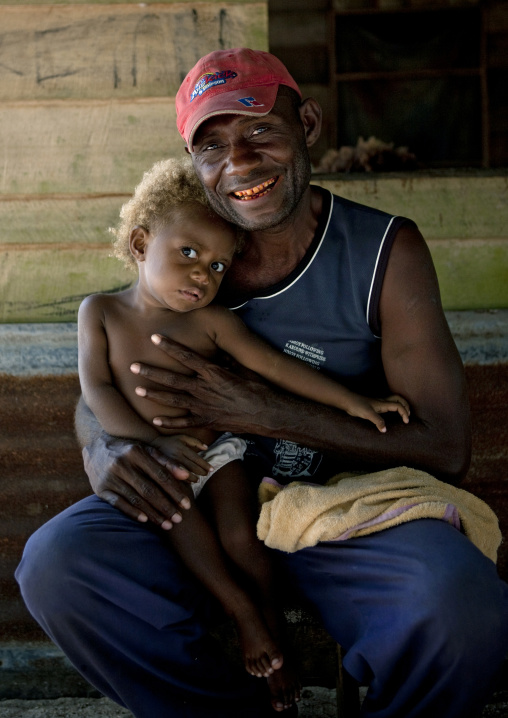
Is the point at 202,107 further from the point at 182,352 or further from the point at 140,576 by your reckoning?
the point at 140,576

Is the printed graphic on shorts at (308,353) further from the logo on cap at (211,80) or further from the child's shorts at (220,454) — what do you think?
the logo on cap at (211,80)

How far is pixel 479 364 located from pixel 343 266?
977 millimetres

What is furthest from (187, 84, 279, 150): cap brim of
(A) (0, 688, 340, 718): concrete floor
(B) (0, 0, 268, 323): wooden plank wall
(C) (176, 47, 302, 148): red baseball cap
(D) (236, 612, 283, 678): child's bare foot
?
(A) (0, 688, 340, 718): concrete floor

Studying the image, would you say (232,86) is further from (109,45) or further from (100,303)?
(109,45)

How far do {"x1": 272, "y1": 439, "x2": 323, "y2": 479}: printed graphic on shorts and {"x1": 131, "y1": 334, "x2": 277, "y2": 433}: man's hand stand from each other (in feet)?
0.49

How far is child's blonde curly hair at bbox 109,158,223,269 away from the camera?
82.2 inches

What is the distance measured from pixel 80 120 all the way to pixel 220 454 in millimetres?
1494

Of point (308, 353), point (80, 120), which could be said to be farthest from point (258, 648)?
point (80, 120)

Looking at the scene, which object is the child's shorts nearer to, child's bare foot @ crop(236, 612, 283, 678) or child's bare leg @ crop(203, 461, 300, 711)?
child's bare leg @ crop(203, 461, 300, 711)

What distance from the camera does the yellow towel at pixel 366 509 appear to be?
5.81 ft

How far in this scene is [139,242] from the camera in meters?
2.16

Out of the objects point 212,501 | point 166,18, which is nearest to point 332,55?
point 166,18

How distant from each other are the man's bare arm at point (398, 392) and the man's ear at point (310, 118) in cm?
41

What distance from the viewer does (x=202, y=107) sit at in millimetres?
1969
